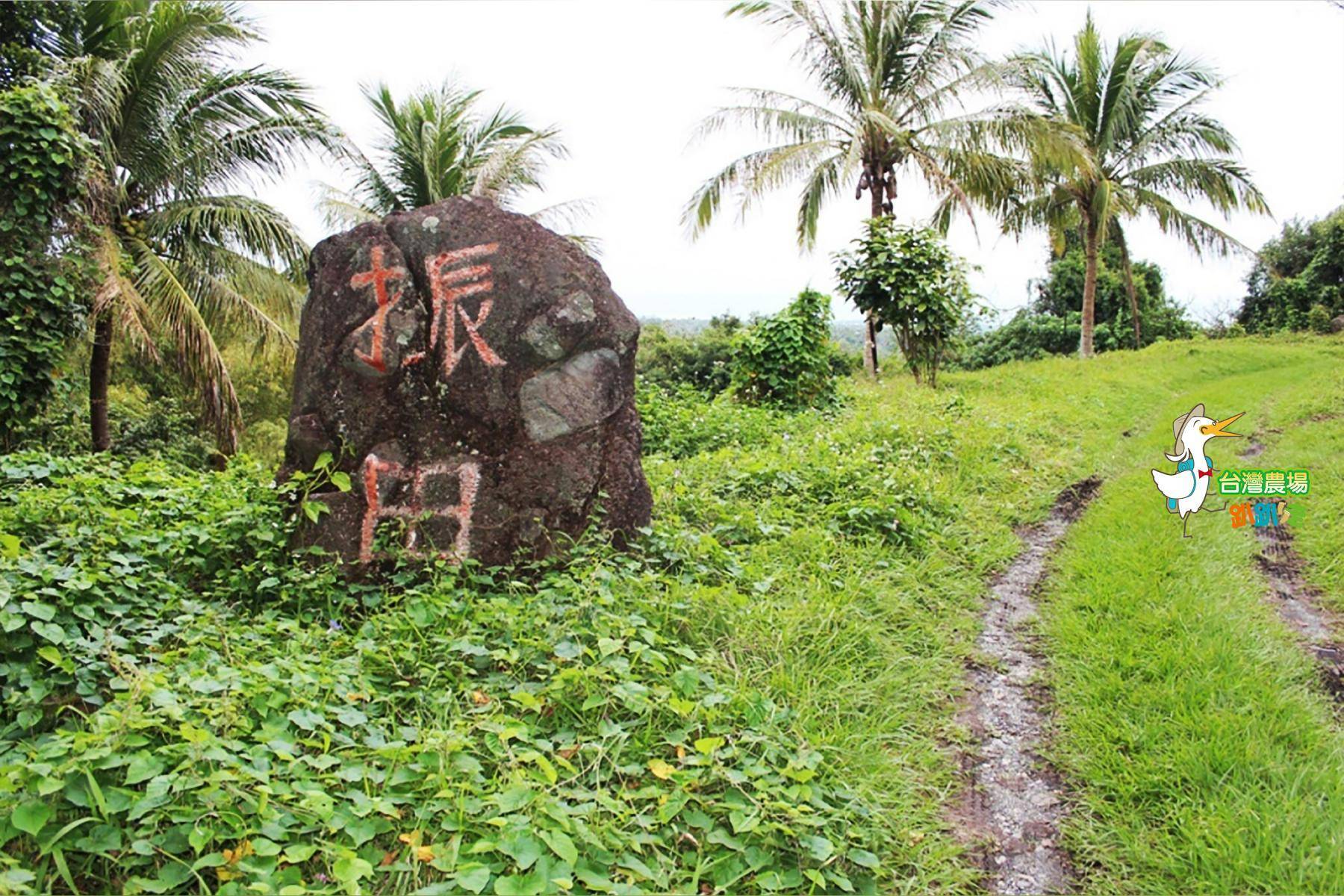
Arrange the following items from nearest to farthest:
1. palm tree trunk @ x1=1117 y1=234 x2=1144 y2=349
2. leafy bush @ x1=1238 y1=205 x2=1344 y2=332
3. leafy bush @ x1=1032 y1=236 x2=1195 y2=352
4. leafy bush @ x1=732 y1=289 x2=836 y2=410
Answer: leafy bush @ x1=732 y1=289 x2=836 y2=410 < leafy bush @ x1=1238 y1=205 x2=1344 y2=332 < palm tree trunk @ x1=1117 y1=234 x2=1144 y2=349 < leafy bush @ x1=1032 y1=236 x2=1195 y2=352

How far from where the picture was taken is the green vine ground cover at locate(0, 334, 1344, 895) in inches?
83.7

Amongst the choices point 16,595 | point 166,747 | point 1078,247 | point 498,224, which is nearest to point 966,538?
point 498,224

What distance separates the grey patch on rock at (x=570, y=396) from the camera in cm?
404

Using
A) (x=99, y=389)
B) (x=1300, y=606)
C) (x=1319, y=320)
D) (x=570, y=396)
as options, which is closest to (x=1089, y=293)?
(x=1319, y=320)

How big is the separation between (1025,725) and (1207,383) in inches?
473

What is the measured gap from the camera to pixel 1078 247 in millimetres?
23547

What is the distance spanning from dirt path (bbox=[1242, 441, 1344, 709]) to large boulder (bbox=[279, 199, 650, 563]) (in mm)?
2950

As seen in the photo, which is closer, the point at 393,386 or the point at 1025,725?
the point at 1025,725

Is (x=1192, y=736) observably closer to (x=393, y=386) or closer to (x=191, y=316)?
(x=393, y=386)

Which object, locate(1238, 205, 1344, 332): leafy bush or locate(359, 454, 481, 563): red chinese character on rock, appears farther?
locate(1238, 205, 1344, 332): leafy bush

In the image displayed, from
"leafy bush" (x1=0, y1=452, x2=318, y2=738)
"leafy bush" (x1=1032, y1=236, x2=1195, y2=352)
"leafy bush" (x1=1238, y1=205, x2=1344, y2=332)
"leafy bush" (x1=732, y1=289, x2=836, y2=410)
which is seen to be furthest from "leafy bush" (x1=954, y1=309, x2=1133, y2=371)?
"leafy bush" (x1=0, y1=452, x2=318, y2=738)

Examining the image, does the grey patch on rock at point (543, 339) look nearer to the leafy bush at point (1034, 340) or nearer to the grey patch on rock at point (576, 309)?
the grey patch on rock at point (576, 309)

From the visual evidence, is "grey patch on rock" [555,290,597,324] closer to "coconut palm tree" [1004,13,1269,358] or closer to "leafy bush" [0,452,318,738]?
"leafy bush" [0,452,318,738]

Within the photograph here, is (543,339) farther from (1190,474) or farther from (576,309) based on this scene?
(1190,474)
